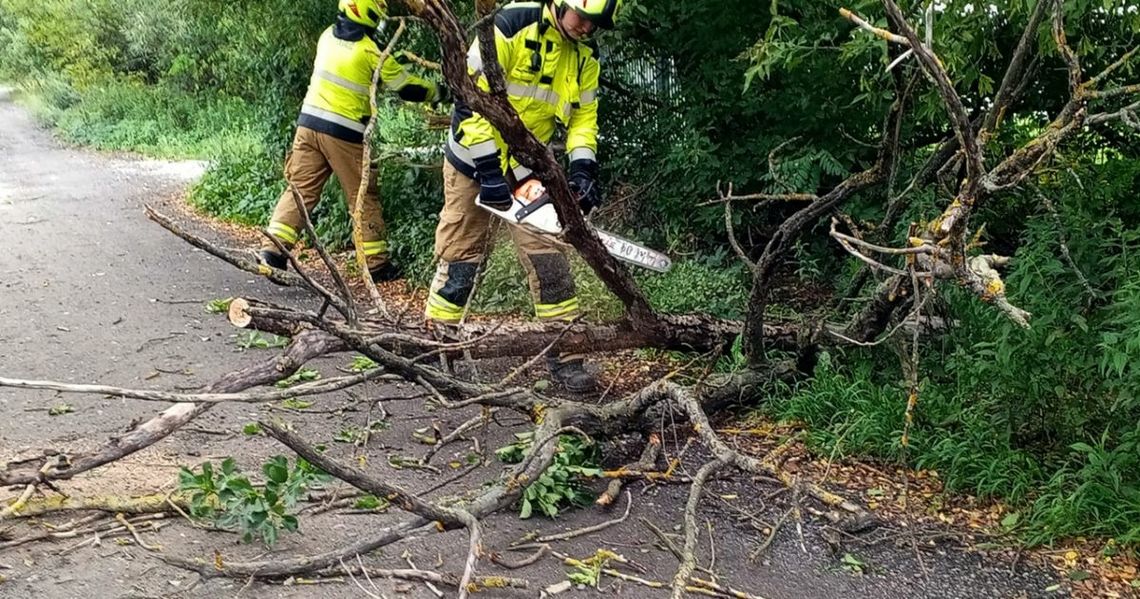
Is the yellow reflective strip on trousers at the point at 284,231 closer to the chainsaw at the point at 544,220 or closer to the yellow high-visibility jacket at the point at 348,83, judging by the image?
the yellow high-visibility jacket at the point at 348,83

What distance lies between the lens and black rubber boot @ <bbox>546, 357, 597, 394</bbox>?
4691 mm

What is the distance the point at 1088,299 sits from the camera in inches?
132

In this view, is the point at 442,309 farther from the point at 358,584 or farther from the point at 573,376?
the point at 358,584

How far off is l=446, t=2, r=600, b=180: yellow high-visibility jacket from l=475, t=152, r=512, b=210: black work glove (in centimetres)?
4

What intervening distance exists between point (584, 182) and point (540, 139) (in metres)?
0.31

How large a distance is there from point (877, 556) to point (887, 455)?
30.0 inches

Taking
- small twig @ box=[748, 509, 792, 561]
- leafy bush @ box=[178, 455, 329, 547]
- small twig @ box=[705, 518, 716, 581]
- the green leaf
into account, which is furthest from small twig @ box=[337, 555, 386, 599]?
small twig @ box=[748, 509, 792, 561]

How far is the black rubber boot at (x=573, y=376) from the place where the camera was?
15.4 ft

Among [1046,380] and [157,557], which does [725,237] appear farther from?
[157,557]

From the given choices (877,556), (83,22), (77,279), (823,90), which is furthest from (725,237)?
(83,22)

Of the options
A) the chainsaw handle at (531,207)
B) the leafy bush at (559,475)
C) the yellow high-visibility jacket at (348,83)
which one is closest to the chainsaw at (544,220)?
the chainsaw handle at (531,207)

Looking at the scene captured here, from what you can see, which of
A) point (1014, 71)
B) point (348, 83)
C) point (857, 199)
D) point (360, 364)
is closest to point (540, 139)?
point (360, 364)

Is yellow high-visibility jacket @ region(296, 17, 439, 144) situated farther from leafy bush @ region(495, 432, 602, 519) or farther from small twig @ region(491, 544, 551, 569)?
small twig @ region(491, 544, 551, 569)

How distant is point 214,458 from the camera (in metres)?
3.86
